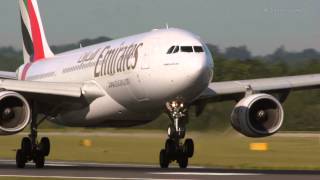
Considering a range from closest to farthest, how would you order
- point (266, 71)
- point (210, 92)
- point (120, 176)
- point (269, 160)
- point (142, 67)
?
point (120, 176), point (142, 67), point (210, 92), point (269, 160), point (266, 71)

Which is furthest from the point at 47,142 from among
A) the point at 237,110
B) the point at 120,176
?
the point at 120,176

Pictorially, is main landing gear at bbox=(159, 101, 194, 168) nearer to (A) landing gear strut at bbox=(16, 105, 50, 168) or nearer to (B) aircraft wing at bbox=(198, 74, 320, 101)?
(B) aircraft wing at bbox=(198, 74, 320, 101)

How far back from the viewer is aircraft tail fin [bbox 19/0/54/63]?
160 feet

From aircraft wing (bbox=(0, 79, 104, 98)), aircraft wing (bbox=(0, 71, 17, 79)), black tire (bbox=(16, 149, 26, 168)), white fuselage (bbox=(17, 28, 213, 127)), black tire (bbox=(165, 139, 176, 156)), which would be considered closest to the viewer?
white fuselage (bbox=(17, 28, 213, 127))

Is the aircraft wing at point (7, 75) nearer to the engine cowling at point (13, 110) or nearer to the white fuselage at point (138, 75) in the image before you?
the white fuselage at point (138, 75)

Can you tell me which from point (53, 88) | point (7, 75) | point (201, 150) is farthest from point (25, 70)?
point (53, 88)

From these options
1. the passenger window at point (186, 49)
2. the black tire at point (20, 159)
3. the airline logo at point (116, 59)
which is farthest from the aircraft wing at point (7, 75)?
the passenger window at point (186, 49)

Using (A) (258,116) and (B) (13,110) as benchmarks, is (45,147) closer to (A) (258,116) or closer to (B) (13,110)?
(B) (13,110)

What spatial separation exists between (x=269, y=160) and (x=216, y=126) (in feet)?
15.9

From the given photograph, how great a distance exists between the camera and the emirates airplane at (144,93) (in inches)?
1222

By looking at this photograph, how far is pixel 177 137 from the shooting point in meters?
31.7

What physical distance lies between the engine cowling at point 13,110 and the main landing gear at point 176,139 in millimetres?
4728

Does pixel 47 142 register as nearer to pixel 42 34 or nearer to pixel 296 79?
pixel 296 79

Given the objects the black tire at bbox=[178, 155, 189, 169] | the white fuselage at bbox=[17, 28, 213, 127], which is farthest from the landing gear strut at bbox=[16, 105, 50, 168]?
the black tire at bbox=[178, 155, 189, 169]
